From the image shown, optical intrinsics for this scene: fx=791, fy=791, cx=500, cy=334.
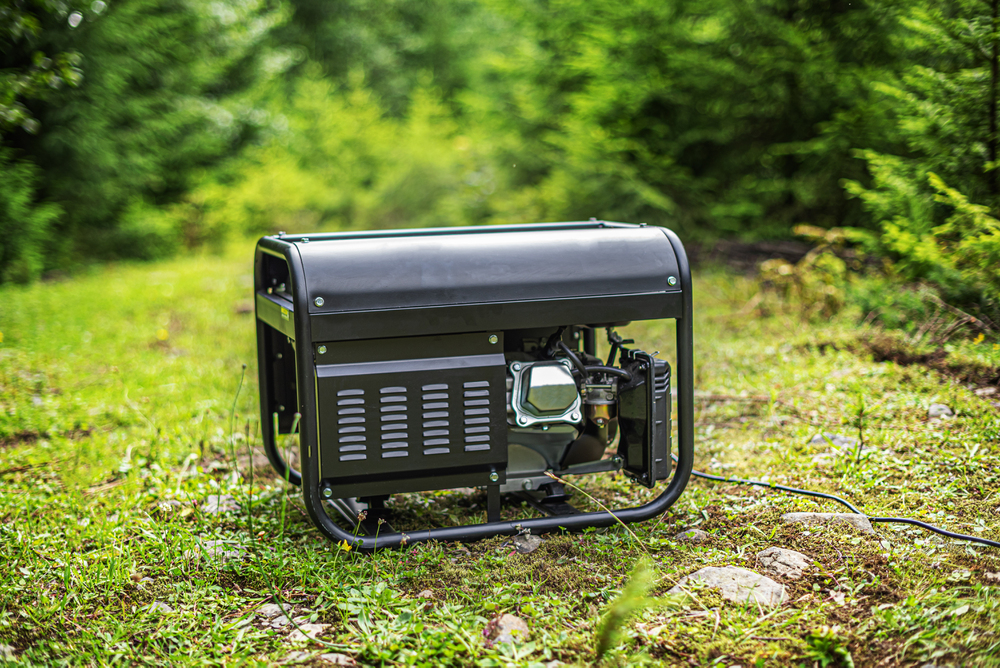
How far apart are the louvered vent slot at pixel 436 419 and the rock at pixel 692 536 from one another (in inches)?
35.5

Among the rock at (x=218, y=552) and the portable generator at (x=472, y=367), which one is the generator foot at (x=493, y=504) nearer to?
the portable generator at (x=472, y=367)

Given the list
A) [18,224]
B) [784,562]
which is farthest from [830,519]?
[18,224]

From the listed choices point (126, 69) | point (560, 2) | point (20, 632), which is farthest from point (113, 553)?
point (126, 69)

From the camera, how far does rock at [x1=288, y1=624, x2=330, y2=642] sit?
222 cm

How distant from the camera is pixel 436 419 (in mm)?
2568

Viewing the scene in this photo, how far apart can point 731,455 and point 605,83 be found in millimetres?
6191

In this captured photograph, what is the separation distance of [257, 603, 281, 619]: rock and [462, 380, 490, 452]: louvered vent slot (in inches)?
29.8


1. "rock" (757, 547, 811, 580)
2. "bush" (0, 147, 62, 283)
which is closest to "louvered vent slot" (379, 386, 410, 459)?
"rock" (757, 547, 811, 580)

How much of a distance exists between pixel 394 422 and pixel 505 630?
2.37ft

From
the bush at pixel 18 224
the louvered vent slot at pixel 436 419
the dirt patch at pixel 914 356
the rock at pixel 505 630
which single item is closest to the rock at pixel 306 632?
the rock at pixel 505 630

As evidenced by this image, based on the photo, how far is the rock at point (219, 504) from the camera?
3145 mm

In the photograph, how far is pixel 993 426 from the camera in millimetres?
3406

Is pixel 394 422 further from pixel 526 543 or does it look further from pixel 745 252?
pixel 745 252

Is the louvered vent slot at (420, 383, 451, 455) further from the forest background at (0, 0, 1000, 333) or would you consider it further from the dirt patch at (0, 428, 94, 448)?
the forest background at (0, 0, 1000, 333)
